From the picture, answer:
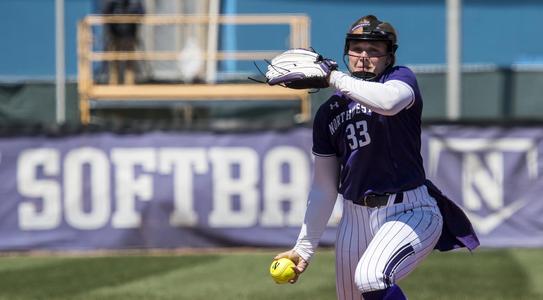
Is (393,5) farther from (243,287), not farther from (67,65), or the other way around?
(243,287)

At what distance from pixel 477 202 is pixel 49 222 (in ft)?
16.5

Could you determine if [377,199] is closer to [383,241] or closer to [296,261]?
[383,241]

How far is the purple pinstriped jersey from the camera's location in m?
5.21

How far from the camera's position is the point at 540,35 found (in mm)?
18859

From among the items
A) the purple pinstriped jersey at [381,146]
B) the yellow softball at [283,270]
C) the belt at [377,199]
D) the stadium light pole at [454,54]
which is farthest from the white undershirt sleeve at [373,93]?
the stadium light pole at [454,54]

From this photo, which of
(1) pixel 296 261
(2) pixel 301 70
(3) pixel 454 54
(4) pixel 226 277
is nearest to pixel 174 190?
(4) pixel 226 277

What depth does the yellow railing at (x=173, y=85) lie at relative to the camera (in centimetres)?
1695

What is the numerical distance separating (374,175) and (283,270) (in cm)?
67

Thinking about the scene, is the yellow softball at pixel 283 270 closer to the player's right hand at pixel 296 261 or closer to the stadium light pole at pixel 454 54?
the player's right hand at pixel 296 261

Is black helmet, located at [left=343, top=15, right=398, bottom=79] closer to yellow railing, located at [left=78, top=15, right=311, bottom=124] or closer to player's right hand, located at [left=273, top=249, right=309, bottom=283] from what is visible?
player's right hand, located at [left=273, top=249, right=309, bottom=283]

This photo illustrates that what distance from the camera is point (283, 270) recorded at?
17.7 feet

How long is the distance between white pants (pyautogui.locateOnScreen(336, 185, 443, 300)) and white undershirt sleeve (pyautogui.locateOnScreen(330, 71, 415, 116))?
0.54m

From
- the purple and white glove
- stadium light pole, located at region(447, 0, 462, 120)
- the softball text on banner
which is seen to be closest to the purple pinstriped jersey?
the purple and white glove

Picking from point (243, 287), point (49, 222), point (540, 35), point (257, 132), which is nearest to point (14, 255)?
point (49, 222)
